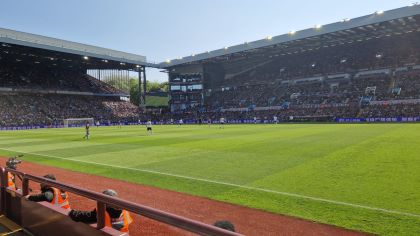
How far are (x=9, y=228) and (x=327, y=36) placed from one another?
6697 centimetres

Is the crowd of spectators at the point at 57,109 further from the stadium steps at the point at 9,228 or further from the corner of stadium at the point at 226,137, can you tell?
the stadium steps at the point at 9,228

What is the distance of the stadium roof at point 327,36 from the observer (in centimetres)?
5391

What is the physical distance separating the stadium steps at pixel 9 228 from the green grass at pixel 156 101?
9035cm

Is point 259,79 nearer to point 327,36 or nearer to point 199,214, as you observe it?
point 327,36

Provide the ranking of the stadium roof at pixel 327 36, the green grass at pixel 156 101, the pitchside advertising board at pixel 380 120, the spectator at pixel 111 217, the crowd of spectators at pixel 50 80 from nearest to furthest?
the spectator at pixel 111 217
the pitchside advertising board at pixel 380 120
the stadium roof at pixel 327 36
the crowd of spectators at pixel 50 80
the green grass at pixel 156 101

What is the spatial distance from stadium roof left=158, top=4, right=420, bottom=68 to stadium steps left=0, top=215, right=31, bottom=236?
59368mm

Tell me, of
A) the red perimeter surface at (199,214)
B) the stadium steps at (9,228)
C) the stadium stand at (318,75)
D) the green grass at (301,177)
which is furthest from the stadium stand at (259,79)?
the stadium steps at (9,228)

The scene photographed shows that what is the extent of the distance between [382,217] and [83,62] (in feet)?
285

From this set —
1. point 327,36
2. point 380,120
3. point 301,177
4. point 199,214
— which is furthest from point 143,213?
point 327,36

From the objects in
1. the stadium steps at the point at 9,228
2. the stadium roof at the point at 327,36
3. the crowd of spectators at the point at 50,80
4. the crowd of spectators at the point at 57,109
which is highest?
the stadium roof at the point at 327,36

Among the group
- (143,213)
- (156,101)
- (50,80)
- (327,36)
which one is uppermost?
(327,36)

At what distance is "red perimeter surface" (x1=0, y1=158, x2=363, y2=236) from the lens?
6521 mm

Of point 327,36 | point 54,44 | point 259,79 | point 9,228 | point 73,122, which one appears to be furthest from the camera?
point 259,79

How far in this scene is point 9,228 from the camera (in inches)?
255
